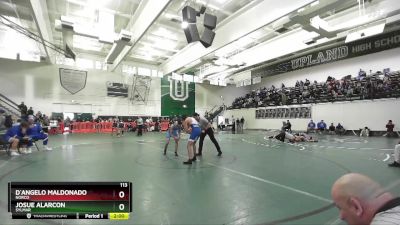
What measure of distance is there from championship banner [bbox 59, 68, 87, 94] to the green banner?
8182mm

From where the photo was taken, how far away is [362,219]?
1.05 metres

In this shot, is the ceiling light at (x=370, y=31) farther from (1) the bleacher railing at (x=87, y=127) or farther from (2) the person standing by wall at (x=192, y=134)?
(1) the bleacher railing at (x=87, y=127)

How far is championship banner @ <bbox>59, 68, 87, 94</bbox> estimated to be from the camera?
2155 cm

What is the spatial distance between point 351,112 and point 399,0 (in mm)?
8681

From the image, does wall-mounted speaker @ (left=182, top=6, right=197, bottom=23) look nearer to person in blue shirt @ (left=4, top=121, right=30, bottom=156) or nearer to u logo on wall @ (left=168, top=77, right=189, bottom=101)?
person in blue shirt @ (left=4, top=121, right=30, bottom=156)

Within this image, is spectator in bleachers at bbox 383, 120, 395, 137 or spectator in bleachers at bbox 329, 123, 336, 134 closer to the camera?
spectator in bleachers at bbox 383, 120, 395, 137

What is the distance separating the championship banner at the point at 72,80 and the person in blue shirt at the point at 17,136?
1553 centimetres

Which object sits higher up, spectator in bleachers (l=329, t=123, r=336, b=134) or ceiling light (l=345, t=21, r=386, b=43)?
ceiling light (l=345, t=21, r=386, b=43)

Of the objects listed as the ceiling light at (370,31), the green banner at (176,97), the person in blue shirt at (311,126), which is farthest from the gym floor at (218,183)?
the green banner at (176,97)

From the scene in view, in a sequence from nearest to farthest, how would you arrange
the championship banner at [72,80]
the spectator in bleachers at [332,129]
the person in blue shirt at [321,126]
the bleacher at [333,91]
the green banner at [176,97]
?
1. the bleacher at [333,91]
2. the spectator in bleachers at [332,129]
3. the person in blue shirt at [321,126]
4. the championship banner at [72,80]
5. the green banner at [176,97]
